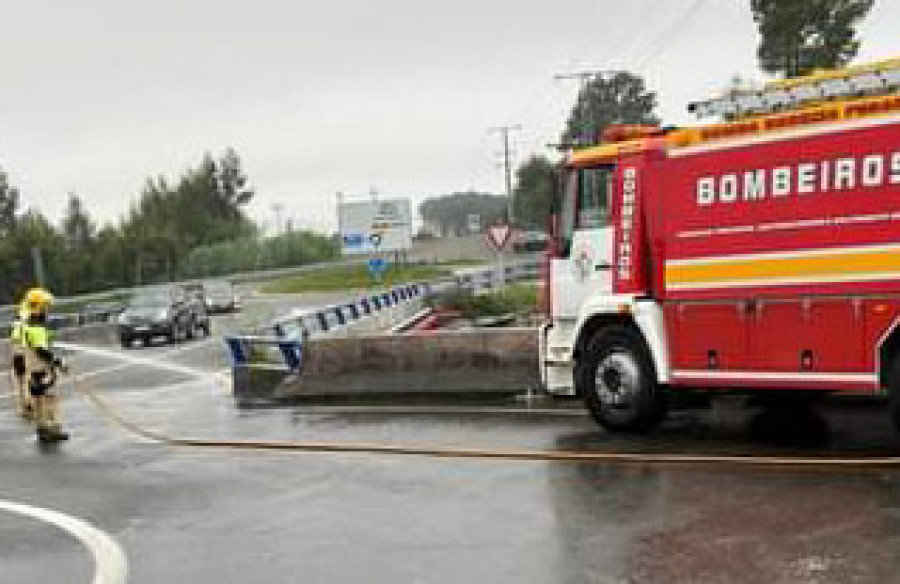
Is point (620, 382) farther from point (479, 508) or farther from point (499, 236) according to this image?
point (499, 236)

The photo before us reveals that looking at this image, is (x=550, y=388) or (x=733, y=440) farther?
(x=550, y=388)

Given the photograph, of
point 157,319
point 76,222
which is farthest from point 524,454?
point 76,222

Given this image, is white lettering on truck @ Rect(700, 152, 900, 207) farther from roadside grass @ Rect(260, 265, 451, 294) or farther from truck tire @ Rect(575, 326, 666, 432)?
roadside grass @ Rect(260, 265, 451, 294)

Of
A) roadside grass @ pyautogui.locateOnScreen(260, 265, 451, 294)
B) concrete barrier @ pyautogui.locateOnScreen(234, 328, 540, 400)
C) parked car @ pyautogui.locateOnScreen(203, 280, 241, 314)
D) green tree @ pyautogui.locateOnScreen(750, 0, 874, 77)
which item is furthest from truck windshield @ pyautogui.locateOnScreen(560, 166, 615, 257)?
roadside grass @ pyautogui.locateOnScreen(260, 265, 451, 294)

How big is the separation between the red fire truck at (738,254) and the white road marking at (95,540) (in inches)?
198

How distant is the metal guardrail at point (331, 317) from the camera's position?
20906 mm

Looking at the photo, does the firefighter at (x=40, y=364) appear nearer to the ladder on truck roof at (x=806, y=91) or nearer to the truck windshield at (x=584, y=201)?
the truck windshield at (x=584, y=201)

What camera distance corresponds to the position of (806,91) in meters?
10.9

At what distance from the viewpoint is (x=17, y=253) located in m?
70.8

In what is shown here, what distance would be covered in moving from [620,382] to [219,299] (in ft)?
159

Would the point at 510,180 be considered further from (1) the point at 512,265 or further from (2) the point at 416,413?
(2) the point at 416,413

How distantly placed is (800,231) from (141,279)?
7183 cm

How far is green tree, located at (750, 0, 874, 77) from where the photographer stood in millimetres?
60531

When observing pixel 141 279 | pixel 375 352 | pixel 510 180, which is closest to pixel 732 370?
pixel 375 352
